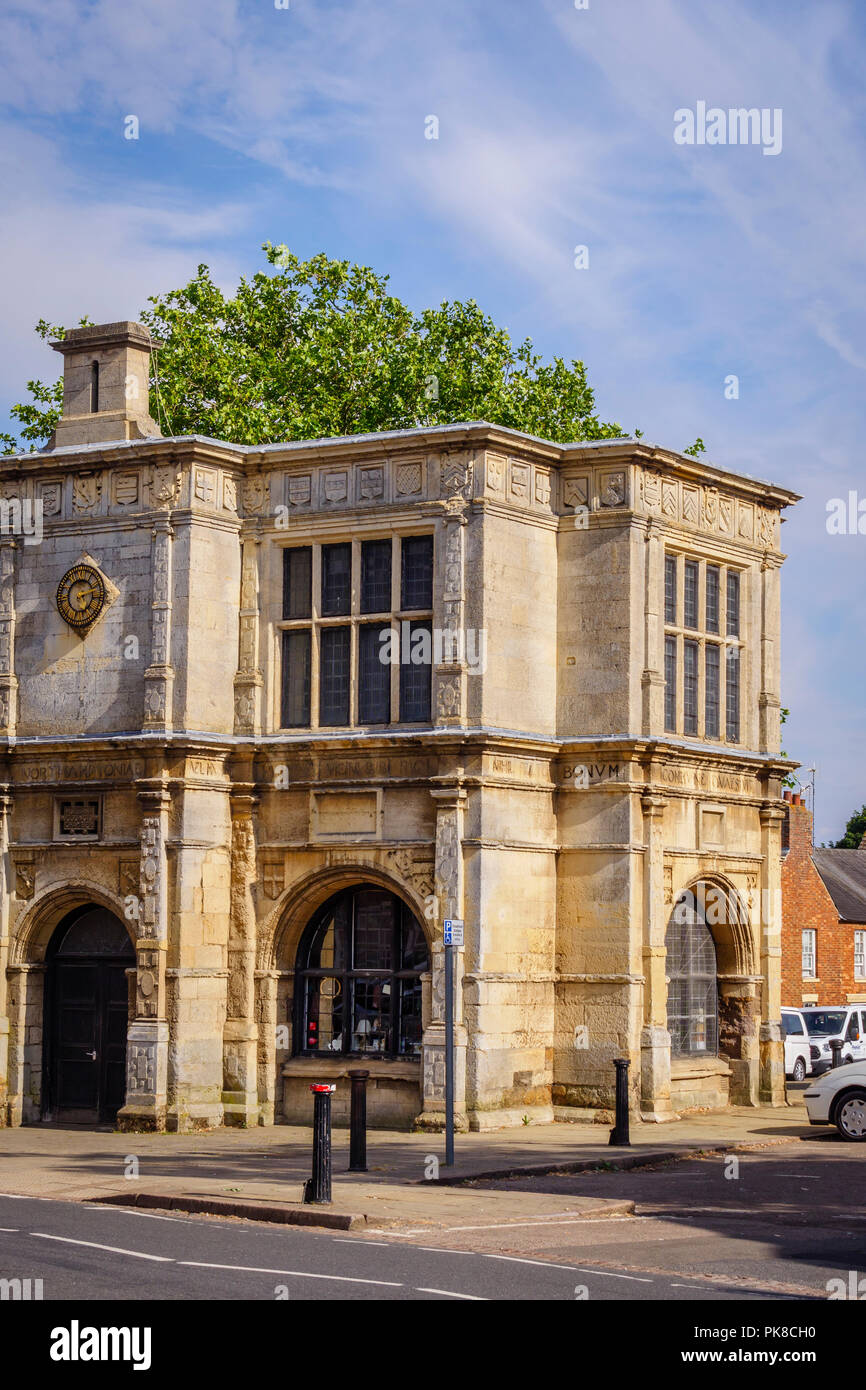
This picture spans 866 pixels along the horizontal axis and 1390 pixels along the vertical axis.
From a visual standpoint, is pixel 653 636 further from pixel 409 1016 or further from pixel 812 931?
pixel 812 931

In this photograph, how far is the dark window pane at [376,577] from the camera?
26422 millimetres

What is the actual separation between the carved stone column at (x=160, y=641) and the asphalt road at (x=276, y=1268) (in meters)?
10.1

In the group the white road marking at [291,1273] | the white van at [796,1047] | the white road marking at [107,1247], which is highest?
the white road marking at [291,1273]

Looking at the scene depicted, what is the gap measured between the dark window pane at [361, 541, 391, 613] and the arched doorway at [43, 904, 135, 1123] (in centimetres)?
→ 571

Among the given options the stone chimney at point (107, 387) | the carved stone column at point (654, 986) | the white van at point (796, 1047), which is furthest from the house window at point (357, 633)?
the white van at point (796, 1047)

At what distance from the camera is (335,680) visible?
87.6ft

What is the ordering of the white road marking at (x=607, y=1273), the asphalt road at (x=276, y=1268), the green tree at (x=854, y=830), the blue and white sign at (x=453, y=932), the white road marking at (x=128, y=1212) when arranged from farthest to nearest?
the green tree at (x=854, y=830) < the blue and white sign at (x=453, y=932) < the white road marking at (x=128, y=1212) < the white road marking at (x=607, y=1273) < the asphalt road at (x=276, y=1268)

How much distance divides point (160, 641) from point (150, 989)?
460cm

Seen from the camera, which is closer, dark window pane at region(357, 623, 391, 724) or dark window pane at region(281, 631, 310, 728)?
dark window pane at region(357, 623, 391, 724)

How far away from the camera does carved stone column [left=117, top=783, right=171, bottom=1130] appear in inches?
995

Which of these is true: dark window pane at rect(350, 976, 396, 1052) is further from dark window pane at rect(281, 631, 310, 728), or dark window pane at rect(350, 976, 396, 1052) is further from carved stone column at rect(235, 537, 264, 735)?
carved stone column at rect(235, 537, 264, 735)

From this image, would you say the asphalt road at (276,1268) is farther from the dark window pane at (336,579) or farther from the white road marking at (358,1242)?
the dark window pane at (336,579)

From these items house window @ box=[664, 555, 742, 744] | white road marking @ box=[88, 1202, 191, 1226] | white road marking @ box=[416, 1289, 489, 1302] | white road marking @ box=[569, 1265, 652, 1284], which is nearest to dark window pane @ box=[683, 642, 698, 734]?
house window @ box=[664, 555, 742, 744]

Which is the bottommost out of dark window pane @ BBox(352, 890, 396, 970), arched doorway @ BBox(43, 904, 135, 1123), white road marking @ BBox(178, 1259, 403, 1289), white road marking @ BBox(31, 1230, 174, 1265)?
white road marking @ BBox(31, 1230, 174, 1265)
